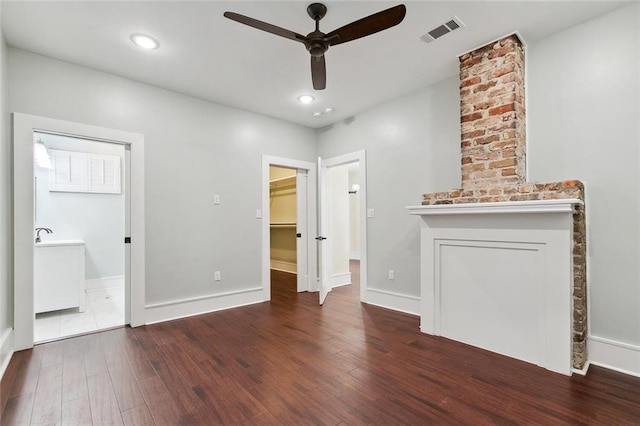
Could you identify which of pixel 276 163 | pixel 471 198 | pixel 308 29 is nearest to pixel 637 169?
pixel 471 198

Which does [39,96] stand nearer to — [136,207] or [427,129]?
[136,207]

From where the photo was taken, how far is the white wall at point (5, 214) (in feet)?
7.95

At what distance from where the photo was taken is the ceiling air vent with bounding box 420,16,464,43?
2350mm

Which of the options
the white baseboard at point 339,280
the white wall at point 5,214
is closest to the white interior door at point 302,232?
the white baseboard at point 339,280

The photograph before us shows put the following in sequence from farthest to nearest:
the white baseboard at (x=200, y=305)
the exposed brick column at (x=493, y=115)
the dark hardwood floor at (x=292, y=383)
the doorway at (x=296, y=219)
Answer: the doorway at (x=296, y=219)
the white baseboard at (x=200, y=305)
the exposed brick column at (x=493, y=115)
the dark hardwood floor at (x=292, y=383)

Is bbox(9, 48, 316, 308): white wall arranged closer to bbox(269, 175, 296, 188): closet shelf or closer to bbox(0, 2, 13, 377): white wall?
bbox(0, 2, 13, 377): white wall

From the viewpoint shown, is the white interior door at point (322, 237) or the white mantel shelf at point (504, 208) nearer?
the white mantel shelf at point (504, 208)

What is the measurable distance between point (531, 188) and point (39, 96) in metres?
4.39

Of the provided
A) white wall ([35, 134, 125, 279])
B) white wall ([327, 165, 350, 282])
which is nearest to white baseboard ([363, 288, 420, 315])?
white wall ([327, 165, 350, 282])

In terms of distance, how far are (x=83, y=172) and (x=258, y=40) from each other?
442 cm

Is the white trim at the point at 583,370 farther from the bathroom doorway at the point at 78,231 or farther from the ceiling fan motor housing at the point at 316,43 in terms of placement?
the bathroom doorway at the point at 78,231

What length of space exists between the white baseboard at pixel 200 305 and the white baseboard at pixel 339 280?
1.41m

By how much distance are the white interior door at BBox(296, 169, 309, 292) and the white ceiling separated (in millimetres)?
1602

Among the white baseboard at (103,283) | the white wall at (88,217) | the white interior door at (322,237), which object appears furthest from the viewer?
the white baseboard at (103,283)
